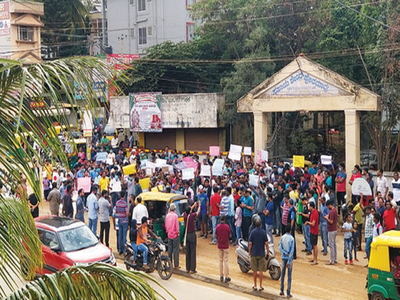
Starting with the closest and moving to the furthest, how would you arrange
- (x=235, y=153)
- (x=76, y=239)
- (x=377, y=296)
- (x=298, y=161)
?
1. (x=377, y=296)
2. (x=76, y=239)
3. (x=298, y=161)
4. (x=235, y=153)

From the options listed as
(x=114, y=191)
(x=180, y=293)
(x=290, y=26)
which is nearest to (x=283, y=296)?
(x=180, y=293)

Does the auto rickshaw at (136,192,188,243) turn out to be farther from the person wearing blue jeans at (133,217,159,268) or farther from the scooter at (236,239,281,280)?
the scooter at (236,239,281,280)

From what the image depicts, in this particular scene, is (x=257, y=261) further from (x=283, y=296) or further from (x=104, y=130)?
(x=104, y=130)

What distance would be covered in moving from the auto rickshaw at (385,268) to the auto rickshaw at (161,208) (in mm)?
6356

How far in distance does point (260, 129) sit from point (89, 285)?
20.9 metres

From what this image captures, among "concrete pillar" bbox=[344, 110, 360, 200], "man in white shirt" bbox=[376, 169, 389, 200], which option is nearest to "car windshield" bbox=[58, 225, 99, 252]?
"man in white shirt" bbox=[376, 169, 389, 200]

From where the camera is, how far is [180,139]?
32.9 meters

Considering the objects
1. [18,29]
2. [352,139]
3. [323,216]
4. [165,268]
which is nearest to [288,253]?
[323,216]

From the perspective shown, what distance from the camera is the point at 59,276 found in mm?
3465

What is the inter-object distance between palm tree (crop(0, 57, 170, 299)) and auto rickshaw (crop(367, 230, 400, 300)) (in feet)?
28.0

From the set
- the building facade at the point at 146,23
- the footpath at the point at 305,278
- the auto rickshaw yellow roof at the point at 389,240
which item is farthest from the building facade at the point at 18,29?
the auto rickshaw yellow roof at the point at 389,240

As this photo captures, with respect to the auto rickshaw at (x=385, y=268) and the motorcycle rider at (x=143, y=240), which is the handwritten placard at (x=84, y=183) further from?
the auto rickshaw at (x=385, y=268)

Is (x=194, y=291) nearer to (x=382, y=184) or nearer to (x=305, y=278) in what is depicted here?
(x=305, y=278)

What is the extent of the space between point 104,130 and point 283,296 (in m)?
26.9
